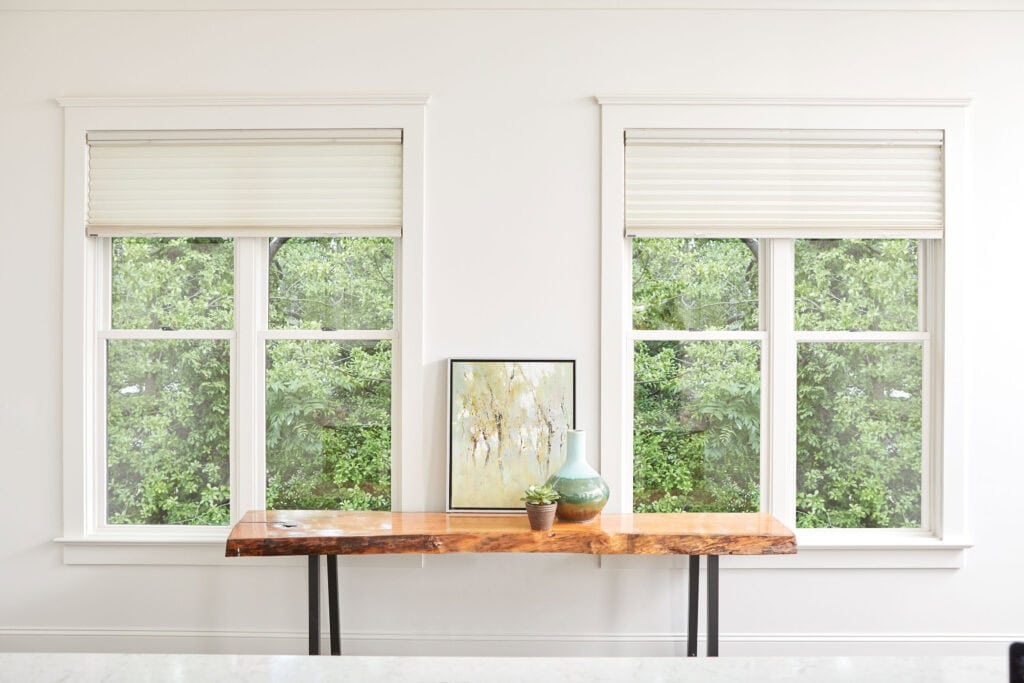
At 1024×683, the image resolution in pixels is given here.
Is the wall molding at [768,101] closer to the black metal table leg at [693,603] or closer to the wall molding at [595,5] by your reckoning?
the wall molding at [595,5]

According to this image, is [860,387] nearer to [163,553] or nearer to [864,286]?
[864,286]

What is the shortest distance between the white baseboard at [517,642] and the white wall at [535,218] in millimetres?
11

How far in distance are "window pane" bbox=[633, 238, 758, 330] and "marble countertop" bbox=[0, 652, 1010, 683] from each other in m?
2.30

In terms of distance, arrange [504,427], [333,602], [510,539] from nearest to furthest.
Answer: [510,539]
[333,602]
[504,427]

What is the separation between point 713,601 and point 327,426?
176 cm

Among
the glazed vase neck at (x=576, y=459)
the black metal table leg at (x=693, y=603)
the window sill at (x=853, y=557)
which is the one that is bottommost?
the black metal table leg at (x=693, y=603)

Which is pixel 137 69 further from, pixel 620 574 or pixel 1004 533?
pixel 1004 533

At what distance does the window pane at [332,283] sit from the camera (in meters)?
3.13

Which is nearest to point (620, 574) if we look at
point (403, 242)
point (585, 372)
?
point (585, 372)

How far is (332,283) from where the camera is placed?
10.3ft

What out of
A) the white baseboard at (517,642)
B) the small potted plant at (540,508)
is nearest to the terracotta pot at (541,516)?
the small potted plant at (540,508)

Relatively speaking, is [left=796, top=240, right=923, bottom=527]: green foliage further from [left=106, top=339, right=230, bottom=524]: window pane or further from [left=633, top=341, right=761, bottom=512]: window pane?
[left=106, top=339, right=230, bottom=524]: window pane

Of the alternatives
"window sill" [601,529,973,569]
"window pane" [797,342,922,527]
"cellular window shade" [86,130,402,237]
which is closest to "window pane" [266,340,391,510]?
"cellular window shade" [86,130,402,237]

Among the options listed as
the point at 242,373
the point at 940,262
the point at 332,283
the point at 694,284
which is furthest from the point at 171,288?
the point at 940,262
